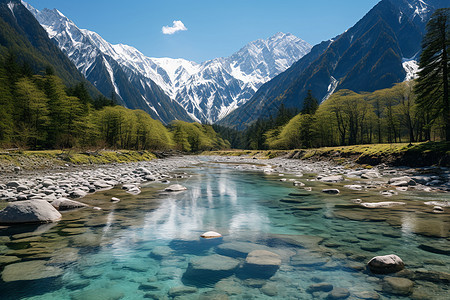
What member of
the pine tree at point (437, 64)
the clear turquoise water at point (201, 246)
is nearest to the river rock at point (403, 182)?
the clear turquoise water at point (201, 246)

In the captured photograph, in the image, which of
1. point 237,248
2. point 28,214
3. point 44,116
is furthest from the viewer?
point 44,116

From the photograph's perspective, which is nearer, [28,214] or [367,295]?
[367,295]

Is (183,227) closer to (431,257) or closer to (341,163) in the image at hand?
(431,257)

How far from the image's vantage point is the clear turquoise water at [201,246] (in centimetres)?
416

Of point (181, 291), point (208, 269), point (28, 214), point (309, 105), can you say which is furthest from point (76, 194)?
point (309, 105)

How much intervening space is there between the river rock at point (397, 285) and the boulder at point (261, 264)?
2.07 metres

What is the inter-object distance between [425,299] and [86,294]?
5.95 metres

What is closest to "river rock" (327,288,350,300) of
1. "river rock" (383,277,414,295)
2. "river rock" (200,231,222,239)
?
"river rock" (383,277,414,295)

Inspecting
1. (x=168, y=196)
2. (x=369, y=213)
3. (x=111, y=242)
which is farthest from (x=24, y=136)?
(x=369, y=213)

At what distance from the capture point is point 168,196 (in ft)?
46.5

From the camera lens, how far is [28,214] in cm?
797

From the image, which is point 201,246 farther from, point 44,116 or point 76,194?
point 44,116

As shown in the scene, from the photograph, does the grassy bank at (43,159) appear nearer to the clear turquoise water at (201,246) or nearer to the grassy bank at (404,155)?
the clear turquoise water at (201,246)

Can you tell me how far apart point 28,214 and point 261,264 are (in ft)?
28.0
